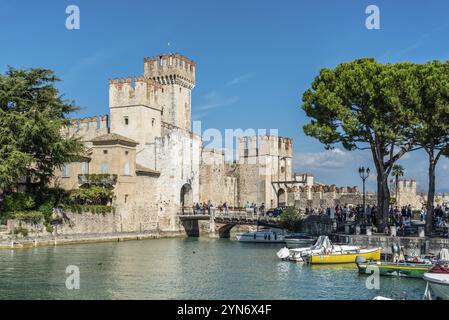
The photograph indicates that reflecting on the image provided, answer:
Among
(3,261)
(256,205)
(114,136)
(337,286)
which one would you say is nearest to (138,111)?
(114,136)

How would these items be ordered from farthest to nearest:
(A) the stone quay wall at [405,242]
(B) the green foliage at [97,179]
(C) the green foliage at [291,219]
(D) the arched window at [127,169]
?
(D) the arched window at [127,169], (C) the green foliage at [291,219], (B) the green foliage at [97,179], (A) the stone quay wall at [405,242]

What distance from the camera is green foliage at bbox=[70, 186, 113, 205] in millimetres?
40688

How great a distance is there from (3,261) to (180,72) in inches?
1259

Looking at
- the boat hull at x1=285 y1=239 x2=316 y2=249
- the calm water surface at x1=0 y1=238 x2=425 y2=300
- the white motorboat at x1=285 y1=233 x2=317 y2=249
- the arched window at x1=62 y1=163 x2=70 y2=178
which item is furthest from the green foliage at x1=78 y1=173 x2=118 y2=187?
the boat hull at x1=285 y1=239 x2=316 y2=249

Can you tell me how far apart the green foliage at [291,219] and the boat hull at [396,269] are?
1863 centimetres

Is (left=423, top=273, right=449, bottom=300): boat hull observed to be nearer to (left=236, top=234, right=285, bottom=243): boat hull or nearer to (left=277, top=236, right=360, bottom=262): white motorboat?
(left=277, top=236, right=360, bottom=262): white motorboat

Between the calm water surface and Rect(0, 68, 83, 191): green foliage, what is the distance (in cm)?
518

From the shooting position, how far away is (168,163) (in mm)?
48469

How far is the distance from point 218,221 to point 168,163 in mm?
6125

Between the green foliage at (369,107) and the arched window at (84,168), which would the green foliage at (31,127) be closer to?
the arched window at (84,168)

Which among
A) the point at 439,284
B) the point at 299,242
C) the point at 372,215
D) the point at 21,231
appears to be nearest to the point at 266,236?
the point at 299,242

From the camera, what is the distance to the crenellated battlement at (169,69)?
55.0m

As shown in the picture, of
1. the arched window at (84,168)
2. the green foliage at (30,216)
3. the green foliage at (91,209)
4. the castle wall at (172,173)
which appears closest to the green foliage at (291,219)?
the castle wall at (172,173)

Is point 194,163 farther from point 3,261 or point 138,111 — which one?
point 3,261
